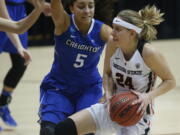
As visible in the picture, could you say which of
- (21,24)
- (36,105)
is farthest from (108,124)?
(36,105)

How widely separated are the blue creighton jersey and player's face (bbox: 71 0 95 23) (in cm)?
10

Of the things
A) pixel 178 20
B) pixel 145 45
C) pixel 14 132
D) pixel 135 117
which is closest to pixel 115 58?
pixel 145 45

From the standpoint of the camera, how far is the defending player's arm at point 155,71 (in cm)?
342

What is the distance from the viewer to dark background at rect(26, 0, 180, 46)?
1123cm

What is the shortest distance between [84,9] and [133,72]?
0.63 metres

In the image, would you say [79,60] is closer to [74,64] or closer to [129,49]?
[74,64]

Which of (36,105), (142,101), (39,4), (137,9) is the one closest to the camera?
(39,4)

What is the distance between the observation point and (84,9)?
3.80 m

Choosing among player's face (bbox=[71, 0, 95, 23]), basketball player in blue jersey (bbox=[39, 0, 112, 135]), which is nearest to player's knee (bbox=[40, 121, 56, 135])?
basketball player in blue jersey (bbox=[39, 0, 112, 135])

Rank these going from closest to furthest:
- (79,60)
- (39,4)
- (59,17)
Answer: (39,4) → (59,17) → (79,60)

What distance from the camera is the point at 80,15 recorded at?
383 centimetres

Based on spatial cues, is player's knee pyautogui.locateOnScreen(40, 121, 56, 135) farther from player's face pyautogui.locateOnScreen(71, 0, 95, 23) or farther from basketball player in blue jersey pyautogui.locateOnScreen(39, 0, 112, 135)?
player's face pyautogui.locateOnScreen(71, 0, 95, 23)

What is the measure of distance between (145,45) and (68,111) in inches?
32.6

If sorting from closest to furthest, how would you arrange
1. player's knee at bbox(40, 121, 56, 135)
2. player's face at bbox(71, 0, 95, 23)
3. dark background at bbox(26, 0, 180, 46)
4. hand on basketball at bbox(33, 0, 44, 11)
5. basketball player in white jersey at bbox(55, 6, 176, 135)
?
hand on basketball at bbox(33, 0, 44, 11)
basketball player in white jersey at bbox(55, 6, 176, 135)
player's knee at bbox(40, 121, 56, 135)
player's face at bbox(71, 0, 95, 23)
dark background at bbox(26, 0, 180, 46)
